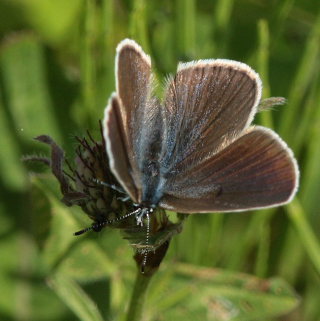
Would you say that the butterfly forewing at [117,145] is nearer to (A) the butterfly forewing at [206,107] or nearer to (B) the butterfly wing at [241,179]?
(B) the butterfly wing at [241,179]

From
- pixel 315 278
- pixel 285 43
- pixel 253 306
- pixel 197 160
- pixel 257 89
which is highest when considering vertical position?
pixel 257 89

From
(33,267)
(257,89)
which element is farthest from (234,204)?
(33,267)

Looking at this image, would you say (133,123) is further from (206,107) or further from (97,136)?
(97,136)

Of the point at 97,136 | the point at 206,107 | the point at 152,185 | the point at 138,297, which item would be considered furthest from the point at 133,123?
the point at 97,136

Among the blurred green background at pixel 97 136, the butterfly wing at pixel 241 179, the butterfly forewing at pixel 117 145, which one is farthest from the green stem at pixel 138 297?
the butterfly forewing at pixel 117 145

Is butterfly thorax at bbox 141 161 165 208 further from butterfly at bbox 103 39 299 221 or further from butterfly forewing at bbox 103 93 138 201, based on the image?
butterfly forewing at bbox 103 93 138 201

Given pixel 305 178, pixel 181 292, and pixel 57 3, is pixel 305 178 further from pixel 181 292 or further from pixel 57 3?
pixel 57 3

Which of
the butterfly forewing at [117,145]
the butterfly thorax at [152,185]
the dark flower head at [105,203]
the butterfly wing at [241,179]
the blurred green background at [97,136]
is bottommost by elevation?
the blurred green background at [97,136]
